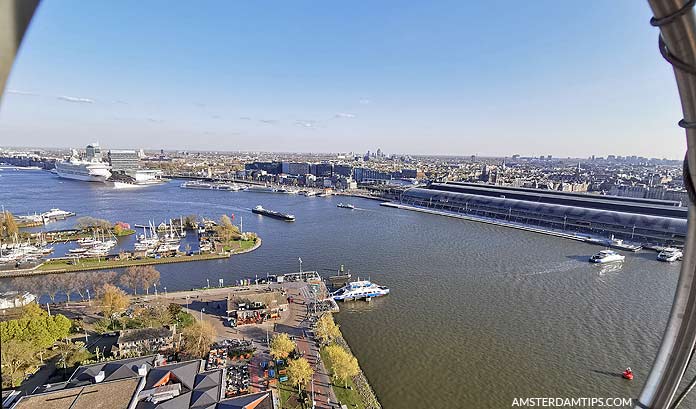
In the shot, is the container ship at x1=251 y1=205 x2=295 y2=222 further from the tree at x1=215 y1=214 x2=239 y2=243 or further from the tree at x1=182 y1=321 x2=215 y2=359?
the tree at x1=182 y1=321 x2=215 y2=359

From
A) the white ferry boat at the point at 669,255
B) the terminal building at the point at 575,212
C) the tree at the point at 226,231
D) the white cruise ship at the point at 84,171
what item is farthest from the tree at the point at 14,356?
the white cruise ship at the point at 84,171

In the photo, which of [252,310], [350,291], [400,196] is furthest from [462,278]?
[400,196]

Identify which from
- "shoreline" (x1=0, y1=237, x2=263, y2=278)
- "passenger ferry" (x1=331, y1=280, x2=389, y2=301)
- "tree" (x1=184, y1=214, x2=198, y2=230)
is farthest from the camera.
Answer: "tree" (x1=184, y1=214, x2=198, y2=230)

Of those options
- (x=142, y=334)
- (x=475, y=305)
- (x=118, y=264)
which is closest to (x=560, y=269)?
(x=475, y=305)

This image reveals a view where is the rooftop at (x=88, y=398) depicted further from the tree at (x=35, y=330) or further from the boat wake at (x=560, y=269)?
the boat wake at (x=560, y=269)

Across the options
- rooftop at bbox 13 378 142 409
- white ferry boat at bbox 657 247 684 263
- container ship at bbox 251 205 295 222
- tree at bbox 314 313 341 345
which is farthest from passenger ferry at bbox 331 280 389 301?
white ferry boat at bbox 657 247 684 263

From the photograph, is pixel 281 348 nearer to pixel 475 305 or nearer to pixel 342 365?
pixel 342 365

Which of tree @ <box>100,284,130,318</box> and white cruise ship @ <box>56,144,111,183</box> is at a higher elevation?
white cruise ship @ <box>56,144,111,183</box>
